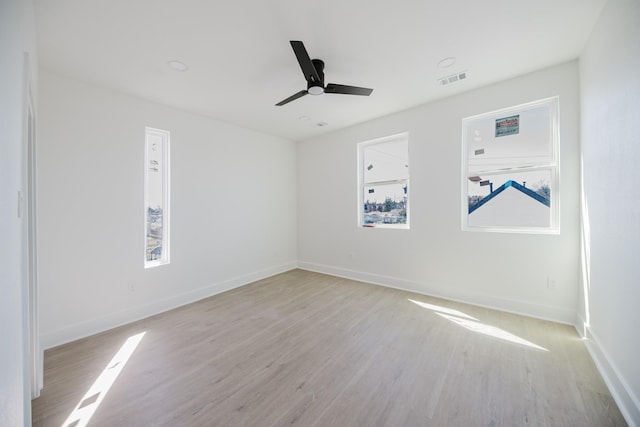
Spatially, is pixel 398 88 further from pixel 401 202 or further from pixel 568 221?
pixel 568 221

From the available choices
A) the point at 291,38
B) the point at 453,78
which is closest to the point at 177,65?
the point at 291,38

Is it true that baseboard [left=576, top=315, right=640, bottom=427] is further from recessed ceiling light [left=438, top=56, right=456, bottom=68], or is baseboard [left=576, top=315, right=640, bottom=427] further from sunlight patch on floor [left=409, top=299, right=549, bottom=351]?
recessed ceiling light [left=438, top=56, right=456, bottom=68]

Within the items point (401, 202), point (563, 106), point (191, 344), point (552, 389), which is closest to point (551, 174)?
point (563, 106)

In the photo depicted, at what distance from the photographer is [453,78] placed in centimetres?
289

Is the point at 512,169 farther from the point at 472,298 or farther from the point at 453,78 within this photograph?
the point at 472,298

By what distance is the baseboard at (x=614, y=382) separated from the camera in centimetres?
148

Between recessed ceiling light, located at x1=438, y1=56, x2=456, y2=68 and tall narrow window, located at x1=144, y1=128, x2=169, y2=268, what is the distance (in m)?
3.52

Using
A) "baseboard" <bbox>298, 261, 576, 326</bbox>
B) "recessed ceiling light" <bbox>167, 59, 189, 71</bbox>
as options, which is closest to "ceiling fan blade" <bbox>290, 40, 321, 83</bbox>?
"recessed ceiling light" <bbox>167, 59, 189, 71</bbox>

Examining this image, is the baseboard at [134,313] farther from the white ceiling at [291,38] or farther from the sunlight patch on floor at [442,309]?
the sunlight patch on floor at [442,309]

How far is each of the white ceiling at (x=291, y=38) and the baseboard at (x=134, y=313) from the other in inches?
104

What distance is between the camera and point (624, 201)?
1.64 meters

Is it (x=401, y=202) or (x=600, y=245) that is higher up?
(x=401, y=202)

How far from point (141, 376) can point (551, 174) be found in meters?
4.54

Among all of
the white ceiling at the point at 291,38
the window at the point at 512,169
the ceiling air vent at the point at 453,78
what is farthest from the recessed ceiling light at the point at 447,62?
the window at the point at 512,169
